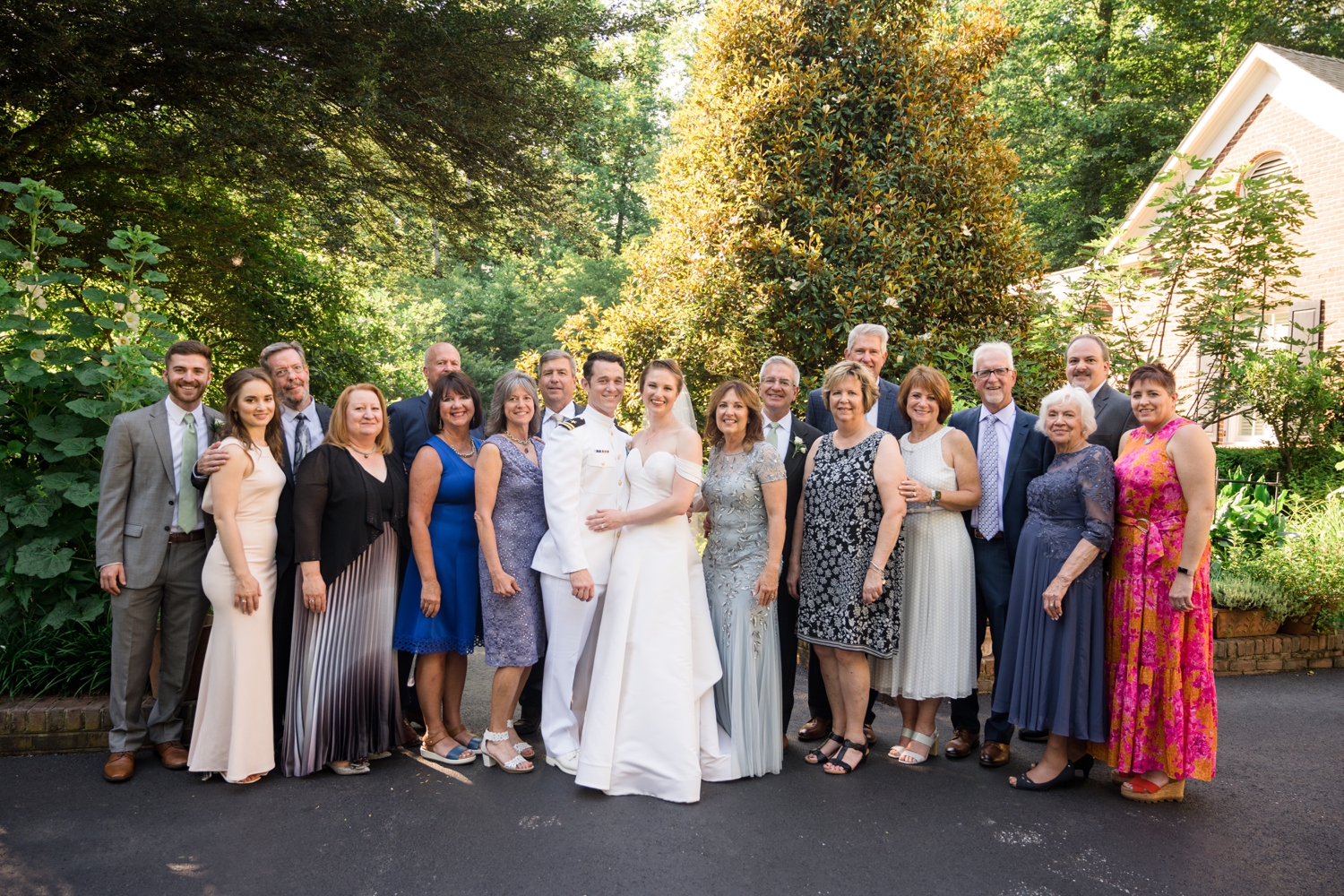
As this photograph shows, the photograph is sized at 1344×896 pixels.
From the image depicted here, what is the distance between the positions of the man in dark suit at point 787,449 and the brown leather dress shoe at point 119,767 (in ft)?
11.3

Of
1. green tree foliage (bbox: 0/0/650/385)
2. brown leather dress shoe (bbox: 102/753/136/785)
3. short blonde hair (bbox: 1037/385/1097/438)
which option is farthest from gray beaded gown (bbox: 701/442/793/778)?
green tree foliage (bbox: 0/0/650/385)

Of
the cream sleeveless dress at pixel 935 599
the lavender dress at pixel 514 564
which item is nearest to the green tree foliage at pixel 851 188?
the cream sleeveless dress at pixel 935 599

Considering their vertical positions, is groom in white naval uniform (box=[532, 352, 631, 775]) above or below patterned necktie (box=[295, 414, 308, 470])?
below

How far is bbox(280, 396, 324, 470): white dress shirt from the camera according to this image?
500 cm

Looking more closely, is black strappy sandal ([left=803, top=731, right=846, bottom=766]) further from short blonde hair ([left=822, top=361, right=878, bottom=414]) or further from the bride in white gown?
short blonde hair ([left=822, top=361, right=878, bottom=414])

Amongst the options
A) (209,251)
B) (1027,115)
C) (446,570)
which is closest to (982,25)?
(446,570)

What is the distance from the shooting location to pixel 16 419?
496cm

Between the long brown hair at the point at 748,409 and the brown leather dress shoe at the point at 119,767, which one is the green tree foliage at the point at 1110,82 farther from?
the brown leather dress shoe at the point at 119,767

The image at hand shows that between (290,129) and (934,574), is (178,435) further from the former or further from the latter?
(290,129)

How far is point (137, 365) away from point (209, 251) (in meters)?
5.01

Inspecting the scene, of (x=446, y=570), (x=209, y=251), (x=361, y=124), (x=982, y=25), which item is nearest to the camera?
(x=446, y=570)

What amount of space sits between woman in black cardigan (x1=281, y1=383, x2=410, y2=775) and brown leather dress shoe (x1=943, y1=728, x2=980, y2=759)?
3140 millimetres

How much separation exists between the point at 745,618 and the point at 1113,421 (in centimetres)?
251

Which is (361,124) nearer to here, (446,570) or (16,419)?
(16,419)
